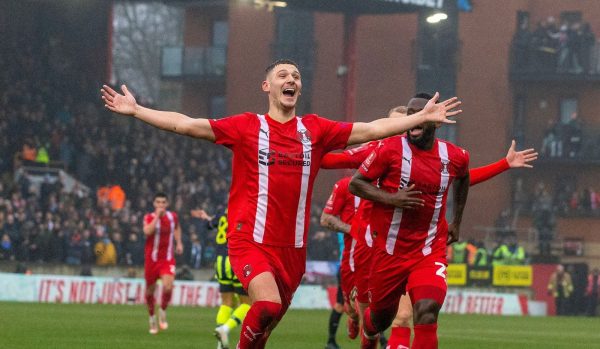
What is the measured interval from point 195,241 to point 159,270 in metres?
13.5

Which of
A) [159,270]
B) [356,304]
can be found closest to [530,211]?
[159,270]

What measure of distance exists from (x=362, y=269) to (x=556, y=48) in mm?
39532

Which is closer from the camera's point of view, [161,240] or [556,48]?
[161,240]

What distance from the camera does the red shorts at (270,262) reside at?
10188 mm

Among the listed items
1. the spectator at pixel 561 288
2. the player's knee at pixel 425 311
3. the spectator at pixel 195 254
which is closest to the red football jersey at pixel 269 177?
the player's knee at pixel 425 311

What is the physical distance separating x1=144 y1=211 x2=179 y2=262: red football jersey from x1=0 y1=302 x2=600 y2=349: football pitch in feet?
3.89

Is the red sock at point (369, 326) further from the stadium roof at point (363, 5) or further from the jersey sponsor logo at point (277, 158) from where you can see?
the stadium roof at point (363, 5)

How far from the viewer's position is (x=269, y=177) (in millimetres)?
10336

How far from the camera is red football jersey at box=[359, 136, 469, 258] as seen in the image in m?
11.2

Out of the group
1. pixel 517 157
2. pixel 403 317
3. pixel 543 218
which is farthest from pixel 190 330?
pixel 543 218

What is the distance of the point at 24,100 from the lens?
41.7 m

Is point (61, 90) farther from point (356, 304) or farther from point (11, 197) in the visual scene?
point (356, 304)

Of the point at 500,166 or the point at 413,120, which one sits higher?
the point at 413,120

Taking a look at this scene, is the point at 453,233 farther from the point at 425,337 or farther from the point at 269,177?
the point at 269,177
